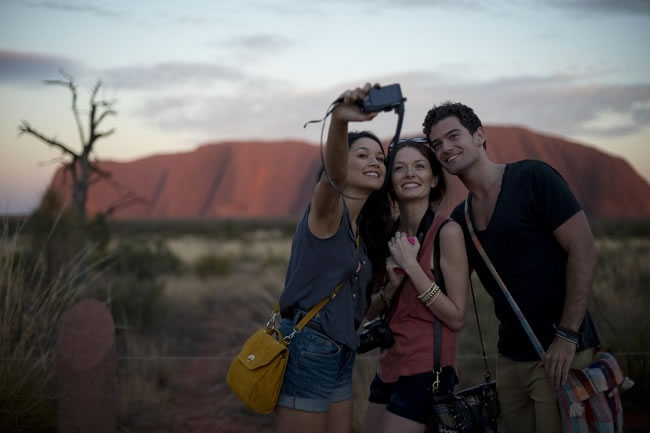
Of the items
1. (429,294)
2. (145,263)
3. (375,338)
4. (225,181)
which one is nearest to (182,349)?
(375,338)

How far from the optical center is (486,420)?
9.01 ft

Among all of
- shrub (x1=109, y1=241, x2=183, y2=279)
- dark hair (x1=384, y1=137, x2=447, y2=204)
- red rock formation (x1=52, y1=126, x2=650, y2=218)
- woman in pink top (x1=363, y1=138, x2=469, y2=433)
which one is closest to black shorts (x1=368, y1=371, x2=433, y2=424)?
woman in pink top (x1=363, y1=138, x2=469, y2=433)

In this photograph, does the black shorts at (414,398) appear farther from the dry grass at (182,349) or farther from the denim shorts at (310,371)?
the dry grass at (182,349)

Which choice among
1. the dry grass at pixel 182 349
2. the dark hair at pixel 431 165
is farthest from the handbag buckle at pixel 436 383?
the dry grass at pixel 182 349

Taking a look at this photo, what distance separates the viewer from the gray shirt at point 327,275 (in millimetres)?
2375

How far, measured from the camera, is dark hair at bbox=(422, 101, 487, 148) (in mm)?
2994

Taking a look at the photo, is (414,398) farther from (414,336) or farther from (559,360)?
(559,360)

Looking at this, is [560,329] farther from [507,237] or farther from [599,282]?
[599,282]

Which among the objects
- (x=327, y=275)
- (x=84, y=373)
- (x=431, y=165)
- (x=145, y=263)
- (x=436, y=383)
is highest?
(x=431, y=165)

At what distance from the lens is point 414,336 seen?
104 inches

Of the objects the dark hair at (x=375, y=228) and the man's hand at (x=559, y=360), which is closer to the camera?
the man's hand at (x=559, y=360)

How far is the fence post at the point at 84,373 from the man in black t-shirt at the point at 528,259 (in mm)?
2142

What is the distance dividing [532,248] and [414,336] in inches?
26.5

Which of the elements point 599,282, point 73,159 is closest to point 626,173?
point 599,282
